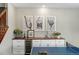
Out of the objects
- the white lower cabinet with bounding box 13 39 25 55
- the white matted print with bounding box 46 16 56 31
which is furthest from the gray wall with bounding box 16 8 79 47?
the white lower cabinet with bounding box 13 39 25 55

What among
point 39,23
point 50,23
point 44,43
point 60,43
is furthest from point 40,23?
point 60,43

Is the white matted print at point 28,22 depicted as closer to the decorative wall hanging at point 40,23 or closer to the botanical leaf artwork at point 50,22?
the decorative wall hanging at point 40,23

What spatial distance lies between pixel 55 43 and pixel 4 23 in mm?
847

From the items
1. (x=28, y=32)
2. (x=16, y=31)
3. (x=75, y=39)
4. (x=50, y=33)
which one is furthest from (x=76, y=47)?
(x=16, y=31)

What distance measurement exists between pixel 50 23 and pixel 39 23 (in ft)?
0.60

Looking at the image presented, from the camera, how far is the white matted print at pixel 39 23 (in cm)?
197

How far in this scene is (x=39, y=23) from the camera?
200 centimetres

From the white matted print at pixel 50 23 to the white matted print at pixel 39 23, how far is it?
8cm

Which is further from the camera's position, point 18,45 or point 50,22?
point 50,22

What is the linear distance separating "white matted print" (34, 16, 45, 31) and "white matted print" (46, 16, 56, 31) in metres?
0.08

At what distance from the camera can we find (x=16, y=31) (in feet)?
6.08

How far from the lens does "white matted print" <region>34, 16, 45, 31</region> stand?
6.47ft

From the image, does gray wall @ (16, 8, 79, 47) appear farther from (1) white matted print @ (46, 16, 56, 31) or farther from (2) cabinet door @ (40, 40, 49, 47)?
(2) cabinet door @ (40, 40, 49, 47)

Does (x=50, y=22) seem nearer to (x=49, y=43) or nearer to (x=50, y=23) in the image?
(x=50, y=23)
